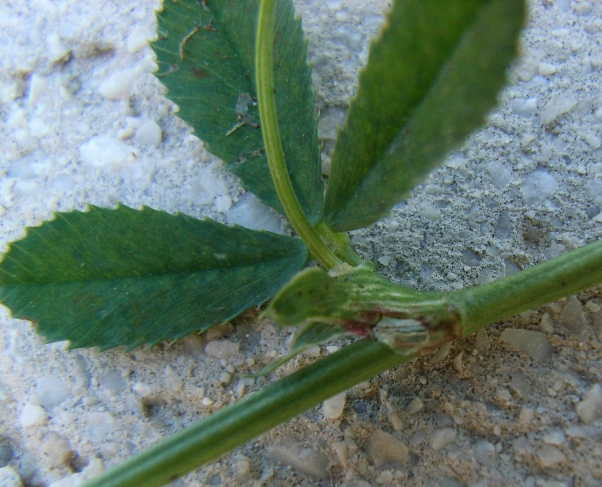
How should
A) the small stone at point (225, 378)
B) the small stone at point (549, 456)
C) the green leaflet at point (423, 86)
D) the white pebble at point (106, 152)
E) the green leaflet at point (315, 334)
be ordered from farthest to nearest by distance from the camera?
the white pebble at point (106, 152), the small stone at point (225, 378), the small stone at point (549, 456), the green leaflet at point (315, 334), the green leaflet at point (423, 86)

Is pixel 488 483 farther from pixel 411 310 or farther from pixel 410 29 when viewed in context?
pixel 410 29

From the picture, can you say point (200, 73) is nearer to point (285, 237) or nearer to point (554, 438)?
point (285, 237)

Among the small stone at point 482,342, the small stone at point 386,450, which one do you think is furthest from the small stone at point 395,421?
the small stone at point 482,342

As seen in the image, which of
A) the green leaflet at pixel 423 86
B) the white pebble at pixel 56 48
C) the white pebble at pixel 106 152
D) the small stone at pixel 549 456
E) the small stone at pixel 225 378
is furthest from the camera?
the white pebble at pixel 56 48

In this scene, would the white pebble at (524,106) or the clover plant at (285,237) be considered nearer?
the clover plant at (285,237)

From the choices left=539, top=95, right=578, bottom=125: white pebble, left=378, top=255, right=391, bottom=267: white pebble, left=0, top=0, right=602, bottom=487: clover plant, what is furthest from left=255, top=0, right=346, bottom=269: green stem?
left=539, top=95, right=578, bottom=125: white pebble

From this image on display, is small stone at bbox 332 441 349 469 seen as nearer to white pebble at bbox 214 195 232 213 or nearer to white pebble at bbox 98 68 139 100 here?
white pebble at bbox 214 195 232 213

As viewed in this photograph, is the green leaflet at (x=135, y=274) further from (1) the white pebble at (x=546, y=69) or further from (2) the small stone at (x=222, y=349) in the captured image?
(1) the white pebble at (x=546, y=69)
